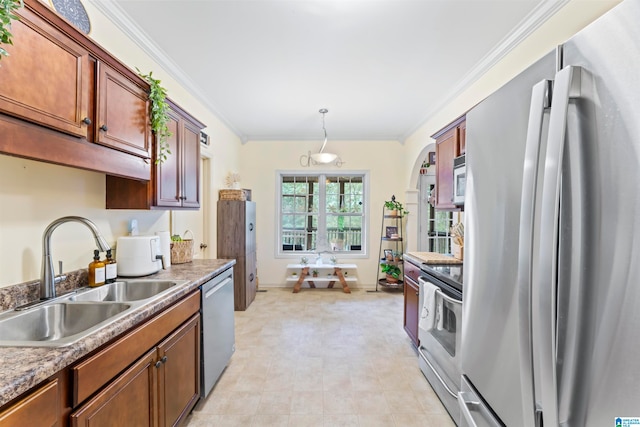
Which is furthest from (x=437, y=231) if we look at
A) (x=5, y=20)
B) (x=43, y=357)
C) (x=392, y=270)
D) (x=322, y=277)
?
(x=5, y=20)

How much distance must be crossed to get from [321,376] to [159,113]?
7.77 ft

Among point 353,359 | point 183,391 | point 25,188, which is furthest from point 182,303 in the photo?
point 353,359

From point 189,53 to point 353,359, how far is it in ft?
10.3

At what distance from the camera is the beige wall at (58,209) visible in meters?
1.34

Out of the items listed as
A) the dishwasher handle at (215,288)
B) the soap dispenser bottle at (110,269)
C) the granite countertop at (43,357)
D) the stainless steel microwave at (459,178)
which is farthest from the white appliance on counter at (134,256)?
the stainless steel microwave at (459,178)

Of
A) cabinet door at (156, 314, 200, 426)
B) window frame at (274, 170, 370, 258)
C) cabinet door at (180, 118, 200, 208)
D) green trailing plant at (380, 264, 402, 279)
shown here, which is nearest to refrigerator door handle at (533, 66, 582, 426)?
cabinet door at (156, 314, 200, 426)

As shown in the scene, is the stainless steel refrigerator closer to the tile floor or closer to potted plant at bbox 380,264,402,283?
the tile floor

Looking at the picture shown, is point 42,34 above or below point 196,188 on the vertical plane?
above

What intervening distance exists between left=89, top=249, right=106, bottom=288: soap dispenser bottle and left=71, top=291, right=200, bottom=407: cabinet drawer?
52 centimetres

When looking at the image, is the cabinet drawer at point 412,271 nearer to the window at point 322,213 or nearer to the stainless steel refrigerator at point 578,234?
the stainless steel refrigerator at point 578,234

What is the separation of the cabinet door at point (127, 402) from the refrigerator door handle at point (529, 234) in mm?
1391

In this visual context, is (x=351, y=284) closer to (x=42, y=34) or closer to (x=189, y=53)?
(x=189, y=53)

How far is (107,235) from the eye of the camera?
196cm

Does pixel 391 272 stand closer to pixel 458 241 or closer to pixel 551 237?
pixel 458 241
